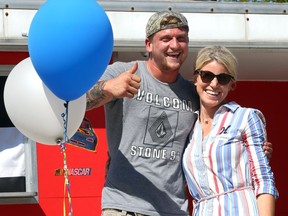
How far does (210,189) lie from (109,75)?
85 centimetres

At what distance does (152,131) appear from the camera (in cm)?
475

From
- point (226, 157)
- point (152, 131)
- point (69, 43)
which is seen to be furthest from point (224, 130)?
point (69, 43)

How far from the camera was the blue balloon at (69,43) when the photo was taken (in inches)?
173

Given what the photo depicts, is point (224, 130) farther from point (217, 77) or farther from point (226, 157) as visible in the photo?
point (217, 77)

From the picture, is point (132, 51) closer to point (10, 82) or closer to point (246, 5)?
point (246, 5)

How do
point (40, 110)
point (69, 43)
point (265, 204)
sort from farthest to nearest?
point (40, 110) < point (265, 204) < point (69, 43)

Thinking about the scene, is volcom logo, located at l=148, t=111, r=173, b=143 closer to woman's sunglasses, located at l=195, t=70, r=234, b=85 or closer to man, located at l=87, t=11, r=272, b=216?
man, located at l=87, t=11, r=272, b=216

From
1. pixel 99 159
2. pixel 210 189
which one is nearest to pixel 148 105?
pixel 210 189

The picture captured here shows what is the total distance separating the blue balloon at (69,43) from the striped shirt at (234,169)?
2.46 feet

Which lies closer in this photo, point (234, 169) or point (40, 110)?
point (234, 169)

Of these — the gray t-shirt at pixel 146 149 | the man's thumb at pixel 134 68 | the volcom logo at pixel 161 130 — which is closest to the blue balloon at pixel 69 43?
the man's thumb at pixel 134 68

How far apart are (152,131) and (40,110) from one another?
2.04ft

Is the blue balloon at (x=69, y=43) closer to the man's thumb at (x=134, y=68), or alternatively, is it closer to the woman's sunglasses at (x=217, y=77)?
the man's thumb at (x=134, y=68)

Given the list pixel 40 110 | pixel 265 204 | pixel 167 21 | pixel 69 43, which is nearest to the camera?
pixel 69 43
